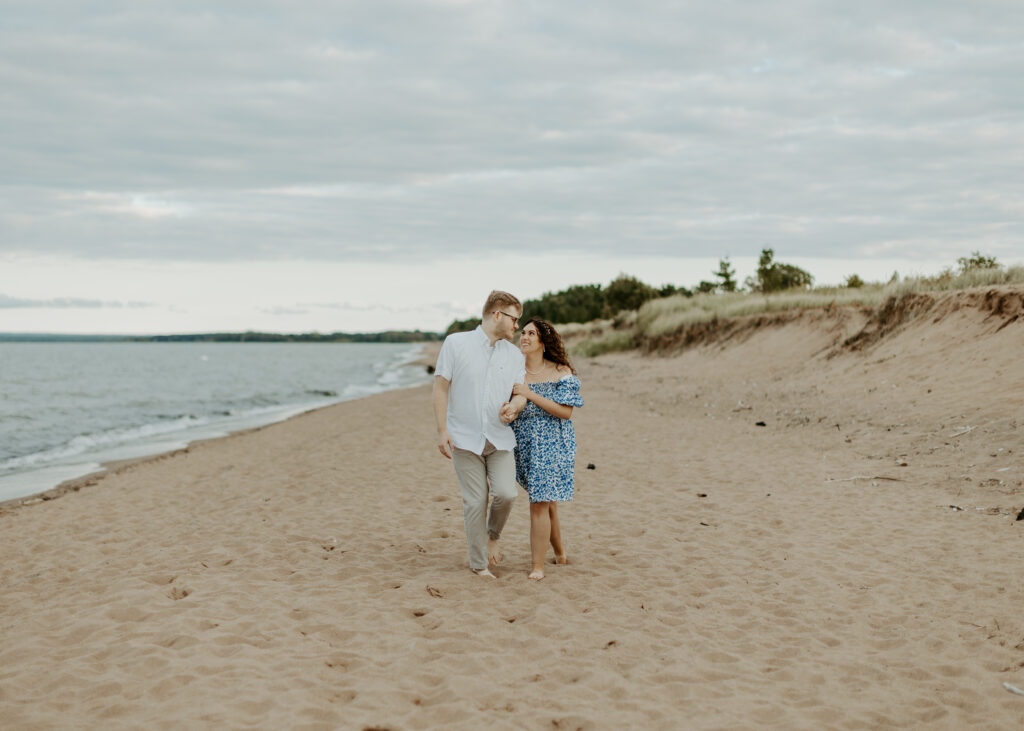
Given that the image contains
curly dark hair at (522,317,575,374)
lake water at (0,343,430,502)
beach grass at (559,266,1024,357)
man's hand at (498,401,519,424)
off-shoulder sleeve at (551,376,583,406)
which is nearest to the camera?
man's hand at (498,401,519,424)

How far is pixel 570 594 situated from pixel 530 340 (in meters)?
1.91

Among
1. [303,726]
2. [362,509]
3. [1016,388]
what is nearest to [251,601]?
[303,726]

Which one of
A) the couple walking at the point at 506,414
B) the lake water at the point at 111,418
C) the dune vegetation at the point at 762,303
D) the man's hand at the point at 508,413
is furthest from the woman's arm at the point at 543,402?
the dune vegetation at the point at 762,303

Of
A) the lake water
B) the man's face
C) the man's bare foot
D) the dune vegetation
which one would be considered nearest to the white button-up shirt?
the man's face

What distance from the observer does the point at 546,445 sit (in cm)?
586

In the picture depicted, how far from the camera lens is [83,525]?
31.4 feet

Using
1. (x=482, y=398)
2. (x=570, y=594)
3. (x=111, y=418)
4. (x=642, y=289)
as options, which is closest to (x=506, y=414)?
(x=482, y=398)

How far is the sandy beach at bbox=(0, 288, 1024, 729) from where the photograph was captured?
13.4 ft

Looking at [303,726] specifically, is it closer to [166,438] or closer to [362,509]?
[362,509]

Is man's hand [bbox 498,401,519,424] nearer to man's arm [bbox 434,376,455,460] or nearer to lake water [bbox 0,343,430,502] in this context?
man's arm [bbox 434,376,455,460]

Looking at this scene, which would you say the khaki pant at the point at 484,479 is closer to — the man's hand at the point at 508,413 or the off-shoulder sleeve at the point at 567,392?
the man's hand at the point at 508,413

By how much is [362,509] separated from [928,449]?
7866mm

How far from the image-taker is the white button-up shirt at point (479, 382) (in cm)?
560

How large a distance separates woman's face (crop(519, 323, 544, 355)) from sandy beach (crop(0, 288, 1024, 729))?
180 centimetres
